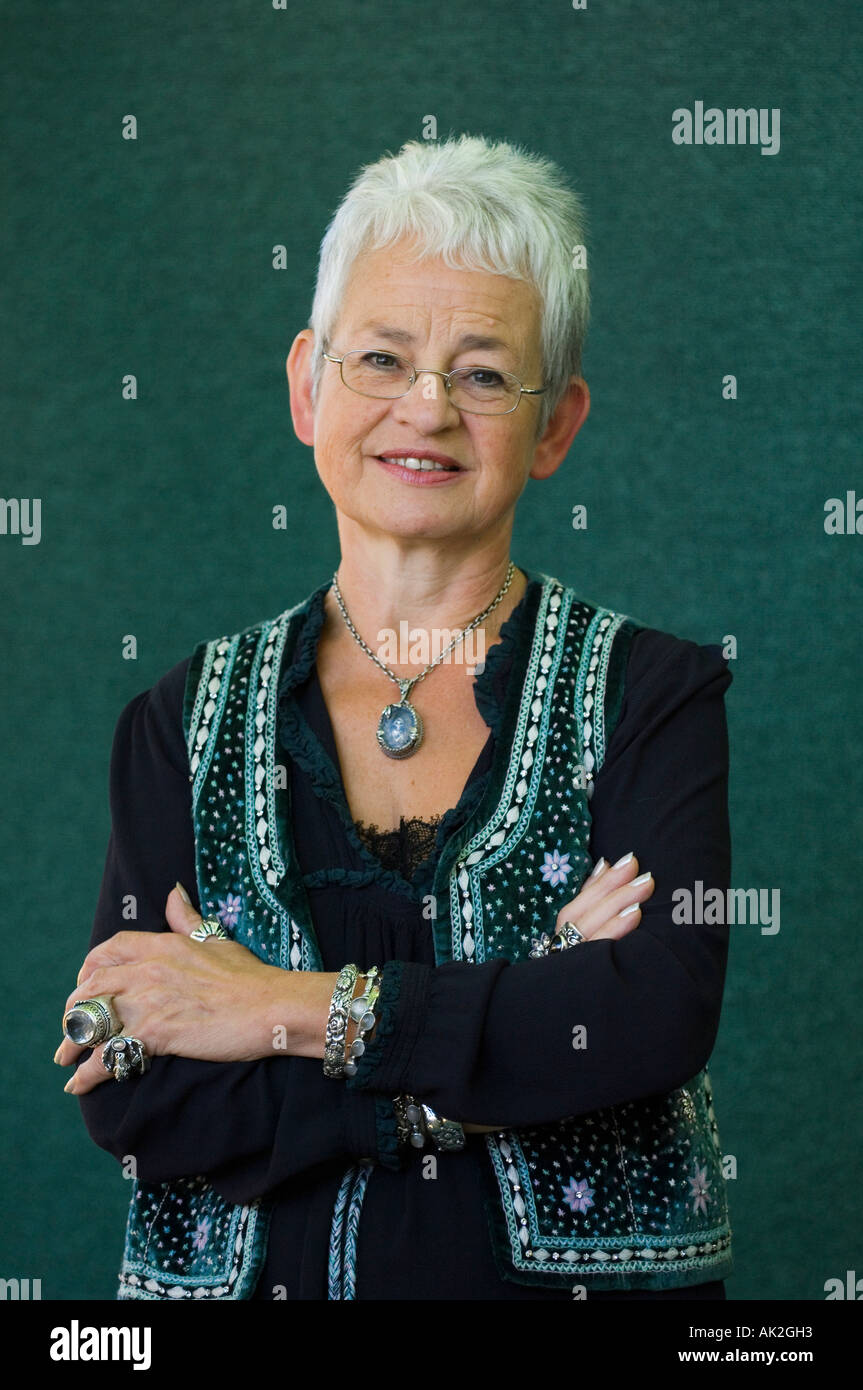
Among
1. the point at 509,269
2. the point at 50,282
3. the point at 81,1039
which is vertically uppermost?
the point at 50,282

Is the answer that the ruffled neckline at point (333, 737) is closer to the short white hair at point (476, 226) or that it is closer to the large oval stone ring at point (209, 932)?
the large oval stone ring at point (209, 932)

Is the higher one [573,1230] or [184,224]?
[184,224]

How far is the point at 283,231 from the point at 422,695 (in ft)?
6.05

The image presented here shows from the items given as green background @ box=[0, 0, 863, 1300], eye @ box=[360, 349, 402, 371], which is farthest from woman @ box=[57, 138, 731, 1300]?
green background @ box=[0, 0, 863, 1300]

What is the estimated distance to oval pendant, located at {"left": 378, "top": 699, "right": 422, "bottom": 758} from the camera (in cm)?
200

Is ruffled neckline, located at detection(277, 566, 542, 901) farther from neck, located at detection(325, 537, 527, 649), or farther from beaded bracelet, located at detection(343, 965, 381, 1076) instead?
beaded bracelet, located at detection(343, 965, 381, 1076)

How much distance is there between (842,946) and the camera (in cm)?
349

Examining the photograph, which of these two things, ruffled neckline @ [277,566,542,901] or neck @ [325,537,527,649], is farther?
neck @ [325,537,527,649]

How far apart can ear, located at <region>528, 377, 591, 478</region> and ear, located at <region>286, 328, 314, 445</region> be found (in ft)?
0.96

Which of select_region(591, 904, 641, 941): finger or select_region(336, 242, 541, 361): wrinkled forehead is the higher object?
select_region(336, 242, 541, 361): wrinkled forehead

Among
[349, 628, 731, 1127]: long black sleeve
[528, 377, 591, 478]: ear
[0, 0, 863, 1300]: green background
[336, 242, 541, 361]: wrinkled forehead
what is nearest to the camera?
[349, 628, 731, 1127]: long black sleeve

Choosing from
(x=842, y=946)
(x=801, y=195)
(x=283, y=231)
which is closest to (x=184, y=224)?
(x=283, y=231)

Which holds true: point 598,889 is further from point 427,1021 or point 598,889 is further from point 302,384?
point 302,384

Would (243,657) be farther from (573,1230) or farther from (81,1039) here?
(573,1230)
